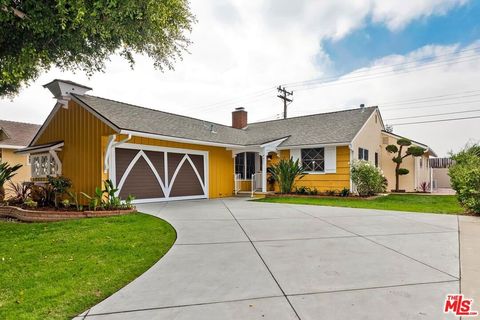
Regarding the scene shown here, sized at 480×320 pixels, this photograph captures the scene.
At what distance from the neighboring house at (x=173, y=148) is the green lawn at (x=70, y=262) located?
398cm

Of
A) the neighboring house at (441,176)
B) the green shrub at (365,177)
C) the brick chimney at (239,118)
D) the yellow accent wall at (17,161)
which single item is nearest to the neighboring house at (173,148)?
the green shrub at (365,177)

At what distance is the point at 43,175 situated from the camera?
12414mm

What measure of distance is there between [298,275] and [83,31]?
6.40 meters

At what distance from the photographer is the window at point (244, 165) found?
16516 millimetres

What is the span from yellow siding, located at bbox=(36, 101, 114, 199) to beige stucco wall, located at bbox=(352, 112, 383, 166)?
11.1 metres

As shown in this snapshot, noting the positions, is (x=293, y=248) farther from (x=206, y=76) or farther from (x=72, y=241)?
(x=206, y=76)

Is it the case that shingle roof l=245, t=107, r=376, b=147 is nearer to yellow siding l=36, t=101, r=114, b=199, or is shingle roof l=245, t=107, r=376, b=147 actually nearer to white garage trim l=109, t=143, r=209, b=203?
white garage trim l=109, t=143, r=209, b=203

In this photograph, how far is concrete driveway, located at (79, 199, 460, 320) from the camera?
2.78m

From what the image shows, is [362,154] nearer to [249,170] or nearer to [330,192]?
[330,192]

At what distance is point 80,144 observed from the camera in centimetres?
1110

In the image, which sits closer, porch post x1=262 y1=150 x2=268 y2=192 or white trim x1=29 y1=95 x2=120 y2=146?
white trim x1=29 y1=95 x2=120 y2=146

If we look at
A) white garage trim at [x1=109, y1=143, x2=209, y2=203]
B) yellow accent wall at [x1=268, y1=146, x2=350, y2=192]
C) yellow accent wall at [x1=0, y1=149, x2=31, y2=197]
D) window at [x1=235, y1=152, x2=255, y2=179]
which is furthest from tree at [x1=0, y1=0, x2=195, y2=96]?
yellow accent wall at [x1=0, y1=149, x2=31, y2=197]

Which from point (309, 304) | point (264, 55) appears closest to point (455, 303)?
point (309, 304)

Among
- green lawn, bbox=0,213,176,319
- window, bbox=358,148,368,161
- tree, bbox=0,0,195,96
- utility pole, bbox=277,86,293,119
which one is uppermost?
utility pole, bbox=277,86,293,119
